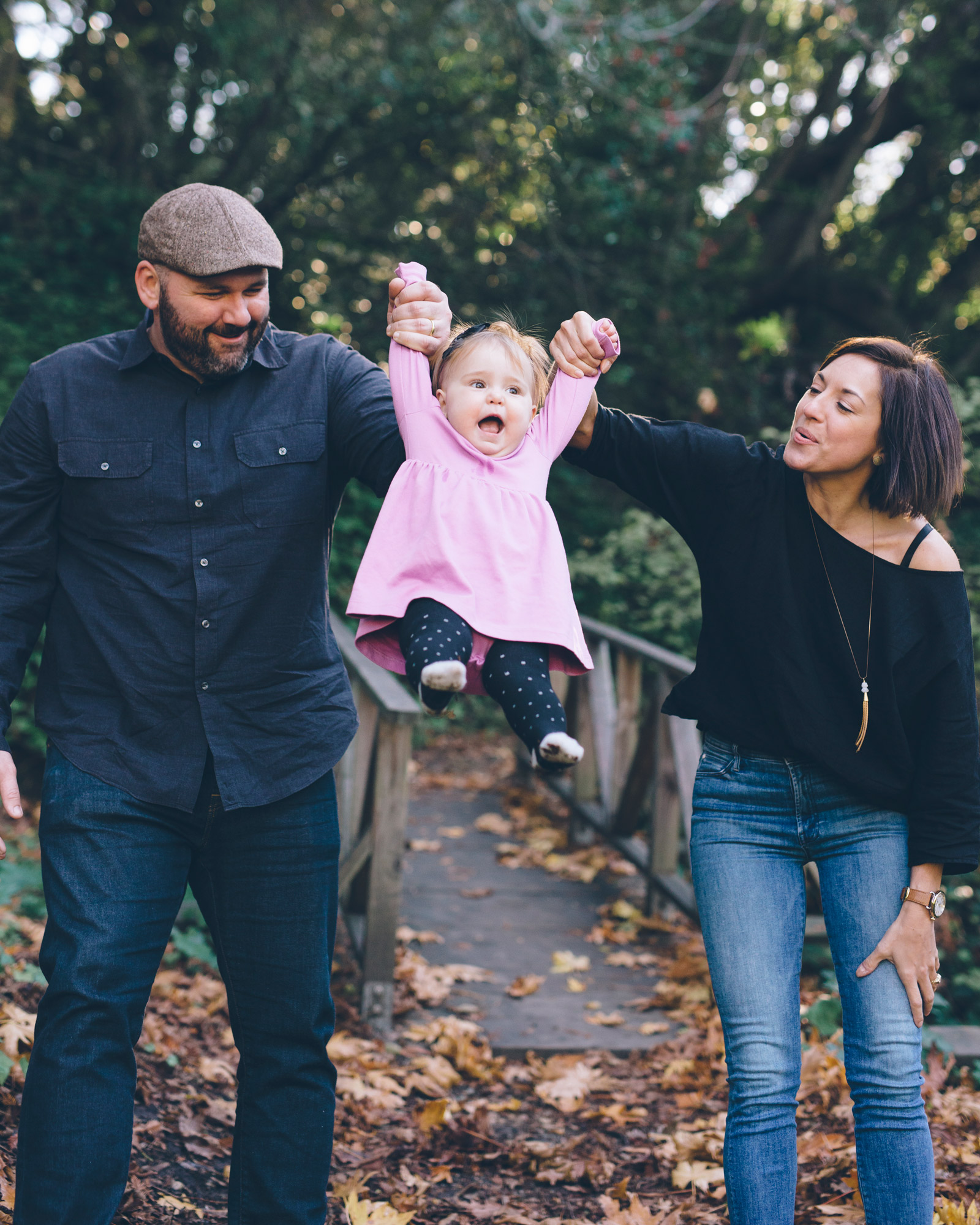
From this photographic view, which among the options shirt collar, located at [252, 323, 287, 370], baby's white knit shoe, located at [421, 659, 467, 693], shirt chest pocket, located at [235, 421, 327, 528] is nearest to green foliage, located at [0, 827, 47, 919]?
shirt chest pocket, located at [235, 421, 327, 528]

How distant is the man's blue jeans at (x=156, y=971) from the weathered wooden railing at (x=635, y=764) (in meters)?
2.56

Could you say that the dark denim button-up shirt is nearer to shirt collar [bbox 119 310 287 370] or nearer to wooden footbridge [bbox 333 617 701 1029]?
shirt collar [bbox 119 310 287 370]

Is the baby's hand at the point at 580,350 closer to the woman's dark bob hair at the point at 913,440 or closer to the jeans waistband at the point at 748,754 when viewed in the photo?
the woman's dark bob hair at the point at 913,440

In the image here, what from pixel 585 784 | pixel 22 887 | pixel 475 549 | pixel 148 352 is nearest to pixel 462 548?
pixel 475 549

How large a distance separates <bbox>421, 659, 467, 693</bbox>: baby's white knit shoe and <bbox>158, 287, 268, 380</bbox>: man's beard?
0.85 m

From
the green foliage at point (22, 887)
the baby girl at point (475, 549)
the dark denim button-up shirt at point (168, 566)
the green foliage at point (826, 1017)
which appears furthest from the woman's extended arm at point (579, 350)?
the green foliage at point (22, 887)

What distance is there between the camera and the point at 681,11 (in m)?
10.4

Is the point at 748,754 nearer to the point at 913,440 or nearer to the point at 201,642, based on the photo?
the point at 913,440

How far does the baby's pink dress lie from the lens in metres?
2.09

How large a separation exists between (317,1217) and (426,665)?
1272 mm

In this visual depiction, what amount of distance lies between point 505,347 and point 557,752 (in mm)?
891

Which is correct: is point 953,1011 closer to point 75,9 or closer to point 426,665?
point 426,665

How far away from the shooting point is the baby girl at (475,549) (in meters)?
2.05

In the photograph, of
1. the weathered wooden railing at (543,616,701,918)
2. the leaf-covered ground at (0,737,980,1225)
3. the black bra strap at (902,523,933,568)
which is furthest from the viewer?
the weathered wooden railing at (543,616,701,918)
